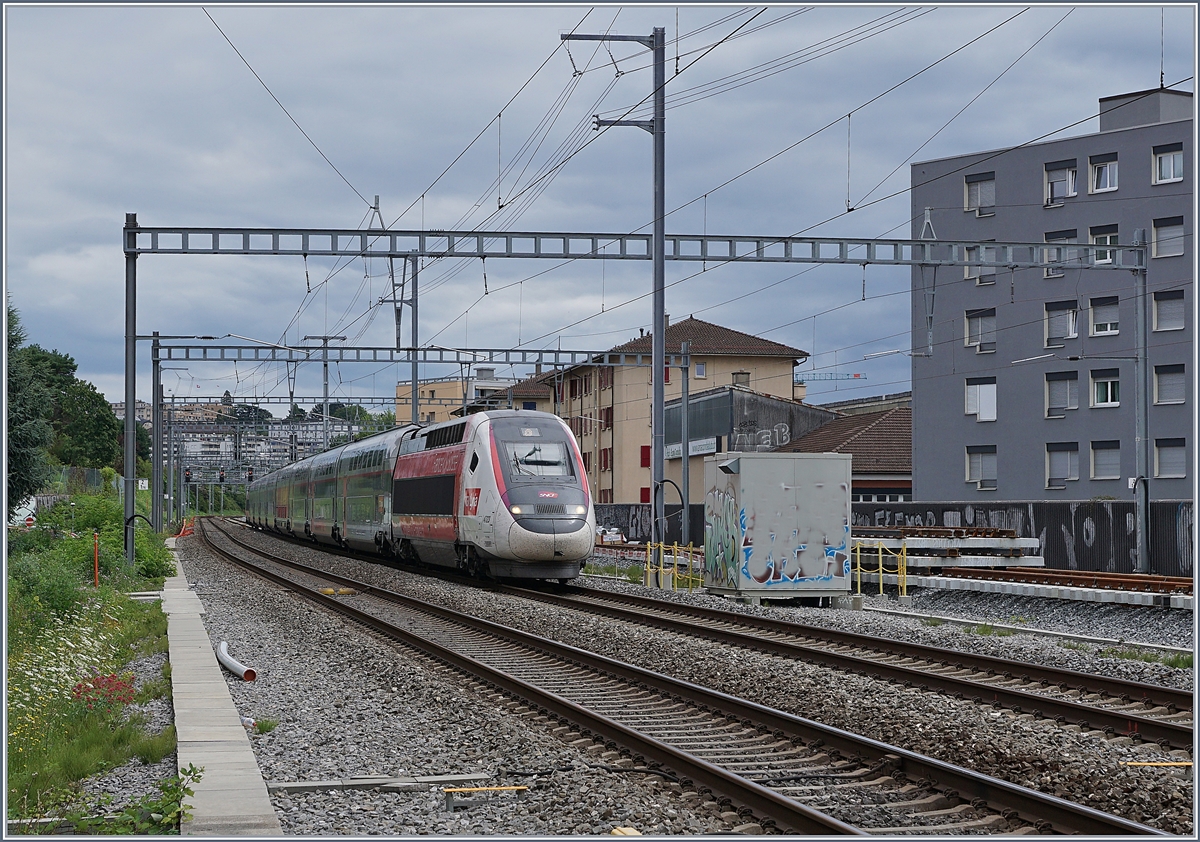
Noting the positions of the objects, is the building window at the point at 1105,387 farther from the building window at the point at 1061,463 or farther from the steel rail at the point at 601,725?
the steel rail at the point at 601,725

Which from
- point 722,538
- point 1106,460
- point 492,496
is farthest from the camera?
point 1106,460

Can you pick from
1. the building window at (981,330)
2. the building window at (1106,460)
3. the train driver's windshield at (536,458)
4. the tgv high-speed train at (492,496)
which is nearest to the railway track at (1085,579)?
the tgv high-speed train at (492,496)

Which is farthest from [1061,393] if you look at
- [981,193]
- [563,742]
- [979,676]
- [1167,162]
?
[563,742]

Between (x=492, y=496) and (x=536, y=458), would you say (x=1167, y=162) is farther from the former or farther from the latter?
(x=492, y=496)

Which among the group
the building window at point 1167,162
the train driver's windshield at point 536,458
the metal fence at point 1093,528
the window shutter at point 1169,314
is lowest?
the metal fence at point 1093,528

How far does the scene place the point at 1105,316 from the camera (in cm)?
4794

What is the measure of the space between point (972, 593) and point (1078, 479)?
84.4 feet

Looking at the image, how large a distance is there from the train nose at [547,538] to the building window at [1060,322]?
30.7 metres

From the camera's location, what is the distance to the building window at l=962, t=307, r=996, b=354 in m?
51.6

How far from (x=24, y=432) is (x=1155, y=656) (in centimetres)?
3335

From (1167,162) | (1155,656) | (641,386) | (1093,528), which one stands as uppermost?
(1167,162)

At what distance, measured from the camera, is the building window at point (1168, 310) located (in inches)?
1800

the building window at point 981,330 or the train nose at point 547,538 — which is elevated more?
the building window at point 981,330

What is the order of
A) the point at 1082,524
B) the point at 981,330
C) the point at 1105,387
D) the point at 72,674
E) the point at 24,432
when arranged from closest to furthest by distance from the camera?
1. the point at 72,674
2. the point at 1082,524
3. the point at 24,432
4. the point at 1105,387
5. the point at 981,330
